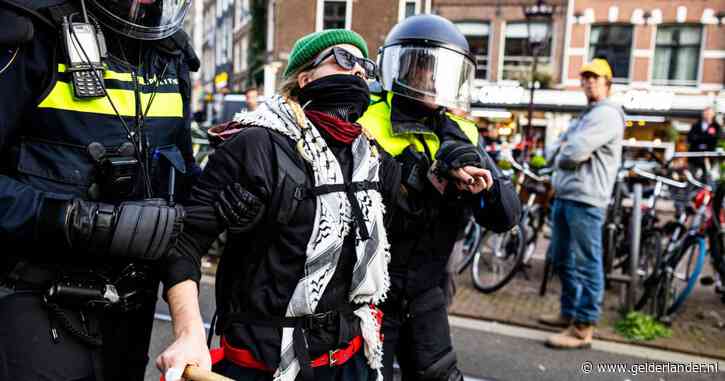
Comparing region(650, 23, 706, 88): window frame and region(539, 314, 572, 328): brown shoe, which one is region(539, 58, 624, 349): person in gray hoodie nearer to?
region(539, 314, 572, 328): brown shoe

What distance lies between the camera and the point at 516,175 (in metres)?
6.12

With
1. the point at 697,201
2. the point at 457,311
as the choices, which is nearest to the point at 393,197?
the point at 457,311

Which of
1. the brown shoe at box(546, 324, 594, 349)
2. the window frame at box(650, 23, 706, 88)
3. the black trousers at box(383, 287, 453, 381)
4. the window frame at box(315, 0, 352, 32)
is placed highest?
the window frame at box(650, 23, 706, 88)

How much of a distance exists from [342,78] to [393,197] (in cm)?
44

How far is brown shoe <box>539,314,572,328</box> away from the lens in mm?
4254

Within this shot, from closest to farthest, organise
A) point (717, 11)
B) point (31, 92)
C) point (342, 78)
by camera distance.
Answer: point (31, 92)
point (342, 78)
point (717, 11)

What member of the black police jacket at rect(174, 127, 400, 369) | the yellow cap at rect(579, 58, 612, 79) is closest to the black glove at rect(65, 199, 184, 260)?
the black police jacket at rect(174, 127, 400, 369)

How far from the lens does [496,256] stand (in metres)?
5.32

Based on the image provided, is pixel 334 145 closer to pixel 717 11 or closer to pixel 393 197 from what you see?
pixel 393 197

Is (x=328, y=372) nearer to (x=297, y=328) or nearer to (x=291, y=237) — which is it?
(x=297, y=328)

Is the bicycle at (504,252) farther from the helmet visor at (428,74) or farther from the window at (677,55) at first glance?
the window at (677,55)

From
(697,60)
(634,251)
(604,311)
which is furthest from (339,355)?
(697,60)

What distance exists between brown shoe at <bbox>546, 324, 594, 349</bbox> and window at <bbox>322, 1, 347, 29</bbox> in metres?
2.80

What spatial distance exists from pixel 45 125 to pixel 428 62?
1278mm
